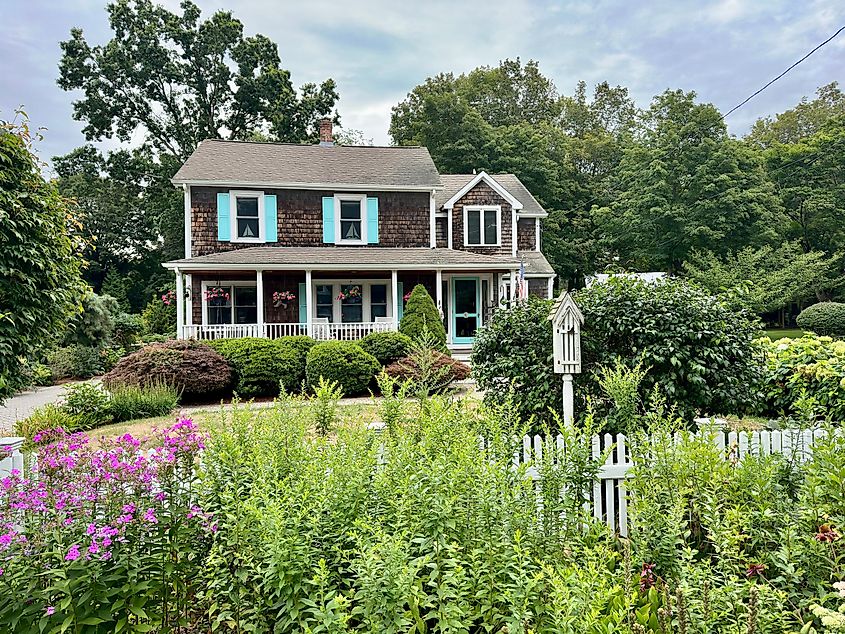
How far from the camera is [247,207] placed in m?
17.9

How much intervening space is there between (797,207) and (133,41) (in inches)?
1475

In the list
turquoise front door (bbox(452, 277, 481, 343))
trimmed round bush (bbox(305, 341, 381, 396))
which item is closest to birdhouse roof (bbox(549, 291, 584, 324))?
trimmed round bush (bbox(305, 341, 381, 396))

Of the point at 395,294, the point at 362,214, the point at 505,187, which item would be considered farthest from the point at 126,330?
the point at 505,187

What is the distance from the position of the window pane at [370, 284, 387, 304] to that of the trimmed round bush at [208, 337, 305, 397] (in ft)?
18.5

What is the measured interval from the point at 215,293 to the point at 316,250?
132 inches

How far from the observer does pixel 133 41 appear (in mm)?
29703

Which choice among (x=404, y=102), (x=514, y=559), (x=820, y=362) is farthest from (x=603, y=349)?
(x=404, y=102)

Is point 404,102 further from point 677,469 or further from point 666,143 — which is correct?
point 677,469

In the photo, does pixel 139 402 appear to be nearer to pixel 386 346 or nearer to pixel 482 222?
pixel 386 346

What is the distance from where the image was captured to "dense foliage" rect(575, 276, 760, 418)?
5676 mm

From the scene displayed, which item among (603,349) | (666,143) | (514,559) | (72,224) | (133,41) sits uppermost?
(133,41)

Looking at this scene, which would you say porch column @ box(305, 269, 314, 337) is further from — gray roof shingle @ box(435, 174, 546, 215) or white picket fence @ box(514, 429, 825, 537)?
white picket fence @ box(514, 429, 825, 537)

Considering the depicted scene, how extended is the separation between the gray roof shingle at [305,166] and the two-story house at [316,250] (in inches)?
1.5

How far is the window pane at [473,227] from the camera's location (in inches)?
826
